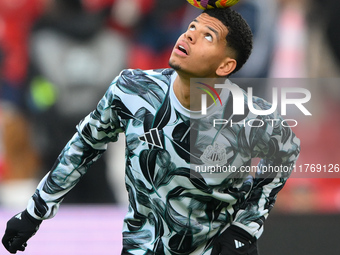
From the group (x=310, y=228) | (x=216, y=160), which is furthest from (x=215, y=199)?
(x=310, y=228)

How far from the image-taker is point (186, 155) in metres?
3.88

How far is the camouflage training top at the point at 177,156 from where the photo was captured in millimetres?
3879

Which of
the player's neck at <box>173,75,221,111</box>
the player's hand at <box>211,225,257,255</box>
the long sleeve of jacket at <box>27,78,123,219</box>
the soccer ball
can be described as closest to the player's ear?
the player's neck at <box>173,75,221,111</box>

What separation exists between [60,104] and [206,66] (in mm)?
3801

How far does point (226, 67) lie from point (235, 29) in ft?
0.60

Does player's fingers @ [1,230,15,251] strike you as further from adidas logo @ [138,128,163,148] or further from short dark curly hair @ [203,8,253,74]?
short dark curly hair @ [203,8,253,74]

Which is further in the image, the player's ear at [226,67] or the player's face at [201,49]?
the player's ear at [226,67]

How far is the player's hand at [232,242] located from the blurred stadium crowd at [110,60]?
3221 mm

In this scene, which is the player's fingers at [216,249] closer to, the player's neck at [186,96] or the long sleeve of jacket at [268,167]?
the long sleeve of jacket at [268,167]

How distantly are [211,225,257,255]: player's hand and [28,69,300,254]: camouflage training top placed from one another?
3cm

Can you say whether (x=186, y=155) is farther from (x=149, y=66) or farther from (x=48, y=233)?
(x=149, y=66)

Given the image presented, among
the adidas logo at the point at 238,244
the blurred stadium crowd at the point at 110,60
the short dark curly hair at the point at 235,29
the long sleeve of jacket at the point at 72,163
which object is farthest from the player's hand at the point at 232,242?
the blurred stadium crowd at the point at 110,60

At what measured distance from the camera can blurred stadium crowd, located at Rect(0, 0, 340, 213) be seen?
24.0 ft

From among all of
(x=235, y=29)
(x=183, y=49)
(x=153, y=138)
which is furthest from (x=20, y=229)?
(x=235, y=29)
